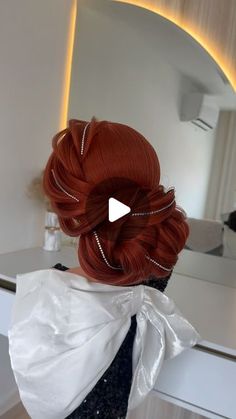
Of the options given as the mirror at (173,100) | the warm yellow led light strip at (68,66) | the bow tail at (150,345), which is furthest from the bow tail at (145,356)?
the warm yellow led light strip at (68,66)

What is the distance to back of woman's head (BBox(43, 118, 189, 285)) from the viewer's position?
59 cm

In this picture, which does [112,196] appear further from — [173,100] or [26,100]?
[26,100]

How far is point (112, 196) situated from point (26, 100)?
1079 mm

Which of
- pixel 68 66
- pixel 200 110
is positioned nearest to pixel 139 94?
pixel 200 110

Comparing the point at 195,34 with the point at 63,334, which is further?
the point at 195,34

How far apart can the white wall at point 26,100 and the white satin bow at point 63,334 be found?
2.75 feet

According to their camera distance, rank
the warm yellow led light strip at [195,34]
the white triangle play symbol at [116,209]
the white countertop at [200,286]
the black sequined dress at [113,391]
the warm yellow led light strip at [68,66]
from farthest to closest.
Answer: the warm yellow led light strip at [68,66] → the warm yellow led light strip at [195,34] → the white countertop at [200,286] → the black sequined dress at [113,391] → the white triangle play symbol at [116,209]

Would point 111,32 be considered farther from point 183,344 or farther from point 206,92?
point 183,344

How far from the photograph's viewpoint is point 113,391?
0.76 metres

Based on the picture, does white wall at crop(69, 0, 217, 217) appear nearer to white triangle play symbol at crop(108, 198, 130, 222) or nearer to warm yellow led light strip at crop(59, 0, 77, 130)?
warm yellow led light strip at crop(59, 0, 77, 130)

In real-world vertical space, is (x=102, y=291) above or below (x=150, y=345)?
above

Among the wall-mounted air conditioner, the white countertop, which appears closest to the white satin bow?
the white countertop

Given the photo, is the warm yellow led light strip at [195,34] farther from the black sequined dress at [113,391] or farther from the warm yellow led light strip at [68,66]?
the black sequined dress at [113,391]

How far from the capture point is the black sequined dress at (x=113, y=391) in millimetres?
735
